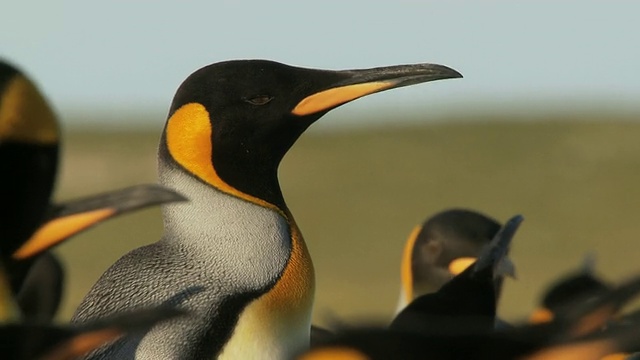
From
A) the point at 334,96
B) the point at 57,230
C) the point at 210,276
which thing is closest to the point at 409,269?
the point at 334,96

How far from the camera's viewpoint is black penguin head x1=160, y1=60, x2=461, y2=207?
14.7ft

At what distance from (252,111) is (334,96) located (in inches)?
9.8

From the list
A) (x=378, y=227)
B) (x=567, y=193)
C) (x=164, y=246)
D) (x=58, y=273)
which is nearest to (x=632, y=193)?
(x=567, y=193)

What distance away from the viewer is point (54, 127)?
355 centimetres

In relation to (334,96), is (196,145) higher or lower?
lower

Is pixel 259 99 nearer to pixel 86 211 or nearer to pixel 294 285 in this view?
pixel 294 285

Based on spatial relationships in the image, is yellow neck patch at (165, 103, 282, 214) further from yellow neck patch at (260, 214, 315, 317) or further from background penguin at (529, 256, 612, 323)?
background penguin at (529, 256, 612, 323)

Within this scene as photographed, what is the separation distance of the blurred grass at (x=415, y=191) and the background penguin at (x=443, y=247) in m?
10.8

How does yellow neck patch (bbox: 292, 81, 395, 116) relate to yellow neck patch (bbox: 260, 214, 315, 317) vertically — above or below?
above

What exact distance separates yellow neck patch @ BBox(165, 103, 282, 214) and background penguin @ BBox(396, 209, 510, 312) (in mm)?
1914

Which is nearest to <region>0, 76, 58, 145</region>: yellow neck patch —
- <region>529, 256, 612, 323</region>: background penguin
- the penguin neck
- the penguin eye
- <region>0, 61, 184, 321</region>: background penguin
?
<region>0, 61, 184, 321</region>: background penguin

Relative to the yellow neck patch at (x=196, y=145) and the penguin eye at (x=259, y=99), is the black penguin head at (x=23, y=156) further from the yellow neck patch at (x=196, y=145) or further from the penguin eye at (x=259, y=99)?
the penguin eye at (x=259, y=99)

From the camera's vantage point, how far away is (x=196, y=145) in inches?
176

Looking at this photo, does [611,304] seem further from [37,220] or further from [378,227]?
[378,227]
